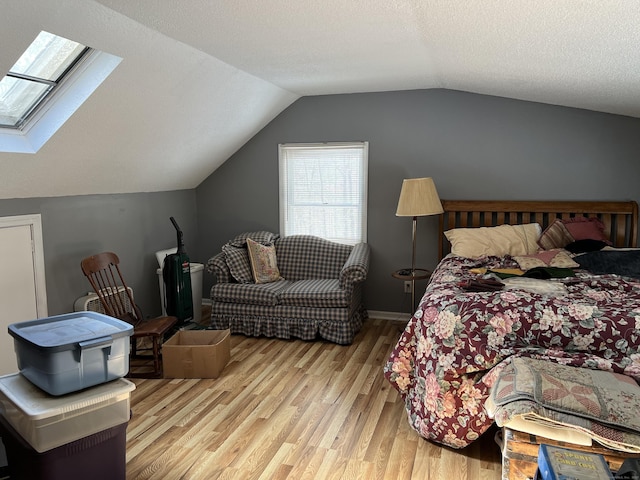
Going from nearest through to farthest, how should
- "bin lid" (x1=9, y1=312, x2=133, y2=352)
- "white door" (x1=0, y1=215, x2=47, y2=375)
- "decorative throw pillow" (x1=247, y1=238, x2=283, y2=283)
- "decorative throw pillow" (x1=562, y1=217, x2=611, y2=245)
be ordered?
"bin lid" (x1=9, y1=312, x2=133, y2=352), "white door" (x1=0, y1=215, x2=47, y2=375), "decorative throw pillow" (x1=562, y1=217, x2=611, y2=245), "decorative throw pillow" (x1=247, y1=238, x2=283, y2=283)

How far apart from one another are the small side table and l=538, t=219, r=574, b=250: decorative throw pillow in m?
1.00

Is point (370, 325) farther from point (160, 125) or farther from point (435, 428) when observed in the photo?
point (160, 125)

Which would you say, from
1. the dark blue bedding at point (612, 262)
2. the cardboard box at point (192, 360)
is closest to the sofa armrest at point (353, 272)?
the cardboard box at point (192, 360)

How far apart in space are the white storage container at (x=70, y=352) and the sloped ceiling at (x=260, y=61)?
4.35 feet

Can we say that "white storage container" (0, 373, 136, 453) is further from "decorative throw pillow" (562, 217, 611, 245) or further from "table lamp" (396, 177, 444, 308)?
"decorative throw pillow" (562, 217, 611, 245)

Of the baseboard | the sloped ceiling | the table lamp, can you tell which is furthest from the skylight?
the baseboard

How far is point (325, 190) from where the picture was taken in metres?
5.25

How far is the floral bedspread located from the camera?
257cm

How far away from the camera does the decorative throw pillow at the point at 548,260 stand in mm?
3793

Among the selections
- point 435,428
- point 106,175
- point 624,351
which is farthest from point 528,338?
point 106,175

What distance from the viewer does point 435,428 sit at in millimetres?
2732

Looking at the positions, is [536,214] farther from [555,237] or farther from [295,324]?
[295,324]

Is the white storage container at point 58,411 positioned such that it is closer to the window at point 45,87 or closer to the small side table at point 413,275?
the window at point 45,87

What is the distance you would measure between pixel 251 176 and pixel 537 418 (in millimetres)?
3965
